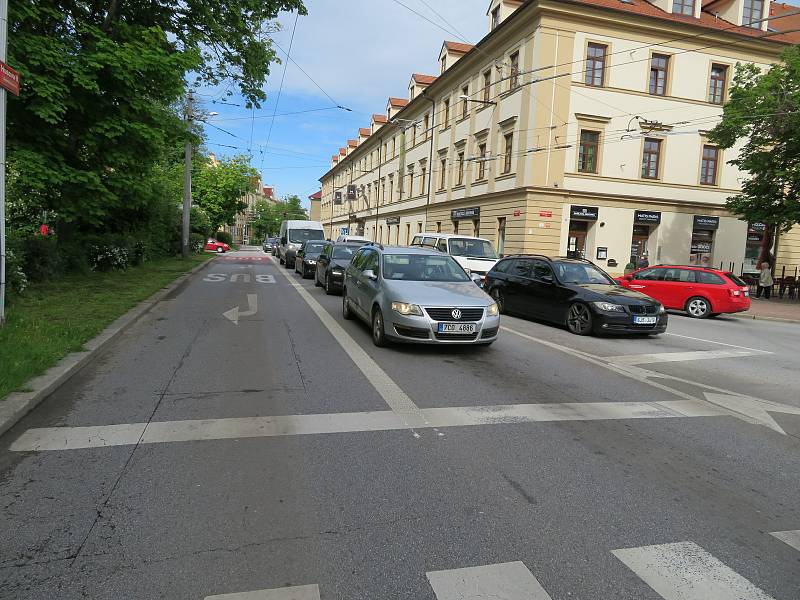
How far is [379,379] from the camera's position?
6352 millimetres

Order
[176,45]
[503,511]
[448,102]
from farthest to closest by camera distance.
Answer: [448,102] < [176,45] < [503,511]

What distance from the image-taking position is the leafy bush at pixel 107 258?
17344 mm

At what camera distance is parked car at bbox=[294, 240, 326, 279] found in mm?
22078

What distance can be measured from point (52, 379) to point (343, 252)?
466 inches

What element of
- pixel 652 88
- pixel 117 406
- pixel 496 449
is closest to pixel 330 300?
pixel 117 406

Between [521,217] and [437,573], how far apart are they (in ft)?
85.2

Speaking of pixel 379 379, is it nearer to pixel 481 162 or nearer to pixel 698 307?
pixel 698 307

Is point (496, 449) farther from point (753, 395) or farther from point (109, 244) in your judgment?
point (109, 244)

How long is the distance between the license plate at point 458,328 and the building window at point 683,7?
29258mm

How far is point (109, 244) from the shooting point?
17.8 m

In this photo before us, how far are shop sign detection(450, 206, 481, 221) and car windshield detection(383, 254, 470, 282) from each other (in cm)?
2354

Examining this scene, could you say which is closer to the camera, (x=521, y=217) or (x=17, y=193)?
(x=17, y=193)

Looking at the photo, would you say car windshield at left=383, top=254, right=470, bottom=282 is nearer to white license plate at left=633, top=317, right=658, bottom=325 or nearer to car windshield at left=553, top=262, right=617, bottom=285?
car windshield at left=553, top=262, right=617, bottom=285

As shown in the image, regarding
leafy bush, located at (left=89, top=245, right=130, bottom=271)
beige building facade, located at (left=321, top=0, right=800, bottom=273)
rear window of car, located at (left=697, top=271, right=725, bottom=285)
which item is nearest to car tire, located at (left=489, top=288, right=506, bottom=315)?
rear window of car, located at (left=697, top=271, right=725, bottom=285)
